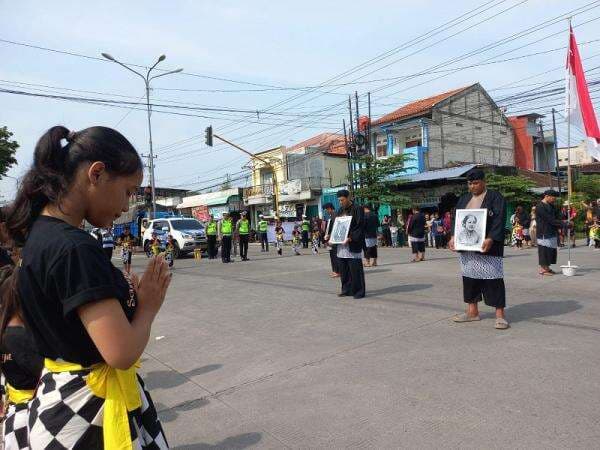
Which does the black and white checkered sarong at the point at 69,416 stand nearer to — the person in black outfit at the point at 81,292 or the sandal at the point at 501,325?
the person in black outfit at the point at 81,292

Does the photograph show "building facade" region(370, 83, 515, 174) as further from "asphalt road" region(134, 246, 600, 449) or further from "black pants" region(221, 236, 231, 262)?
"asphalt road" region(134, 246, 600, 449)

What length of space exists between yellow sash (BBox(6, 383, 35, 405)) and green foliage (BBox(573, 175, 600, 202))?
1075 inches

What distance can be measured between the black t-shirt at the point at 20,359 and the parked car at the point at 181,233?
58.8 feet

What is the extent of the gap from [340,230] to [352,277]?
0.85 m

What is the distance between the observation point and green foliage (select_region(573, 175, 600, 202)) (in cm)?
2525

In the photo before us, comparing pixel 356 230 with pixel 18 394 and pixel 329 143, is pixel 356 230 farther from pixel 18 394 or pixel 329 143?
A: pixel 329 143

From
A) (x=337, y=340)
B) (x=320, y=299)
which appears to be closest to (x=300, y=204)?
(x=320, y=299)

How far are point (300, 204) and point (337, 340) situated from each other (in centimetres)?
3172

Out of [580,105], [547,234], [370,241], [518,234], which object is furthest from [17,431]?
[518,234]

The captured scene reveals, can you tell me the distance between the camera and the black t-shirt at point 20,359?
2305 millimetres

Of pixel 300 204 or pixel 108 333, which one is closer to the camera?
pixel 108 333

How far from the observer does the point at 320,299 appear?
26.5 feet

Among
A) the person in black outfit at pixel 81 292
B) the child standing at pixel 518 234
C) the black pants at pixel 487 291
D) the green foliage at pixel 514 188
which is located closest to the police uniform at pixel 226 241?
the child standing at pixel 518 234

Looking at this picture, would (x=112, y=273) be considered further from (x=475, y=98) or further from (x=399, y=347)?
(x=475, y=98)
